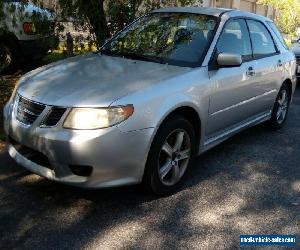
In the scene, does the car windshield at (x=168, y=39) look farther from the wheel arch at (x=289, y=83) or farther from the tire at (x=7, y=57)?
the tire at (x=7, y=57)

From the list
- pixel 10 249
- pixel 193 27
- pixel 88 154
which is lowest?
pixel 10 249

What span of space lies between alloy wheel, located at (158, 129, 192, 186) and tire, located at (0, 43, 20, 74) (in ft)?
17.4

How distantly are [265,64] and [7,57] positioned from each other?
5.32 meters

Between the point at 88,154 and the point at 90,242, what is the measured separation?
2.16ft

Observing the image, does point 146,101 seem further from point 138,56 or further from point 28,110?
point 138,56

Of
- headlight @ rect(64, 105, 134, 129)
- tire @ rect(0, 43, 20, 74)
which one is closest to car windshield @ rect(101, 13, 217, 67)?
headlight @ rect(64, 105, 134, 129)

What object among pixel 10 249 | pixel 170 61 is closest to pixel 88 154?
pixel 10 249

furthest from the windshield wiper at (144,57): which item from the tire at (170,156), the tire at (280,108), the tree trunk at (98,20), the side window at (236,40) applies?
the tree trunk at (98,20)

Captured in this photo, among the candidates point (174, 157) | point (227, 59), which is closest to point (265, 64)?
point (227, 59)

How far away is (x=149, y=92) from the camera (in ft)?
12.5

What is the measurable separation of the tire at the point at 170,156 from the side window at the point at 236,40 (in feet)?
3.59

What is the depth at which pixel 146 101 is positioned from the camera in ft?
12.2

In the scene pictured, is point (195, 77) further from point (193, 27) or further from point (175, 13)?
point (175, 13)

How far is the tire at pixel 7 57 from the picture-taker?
8.62m
